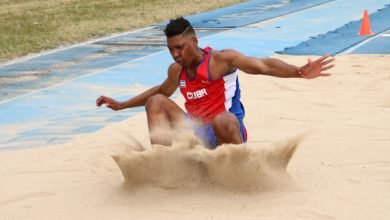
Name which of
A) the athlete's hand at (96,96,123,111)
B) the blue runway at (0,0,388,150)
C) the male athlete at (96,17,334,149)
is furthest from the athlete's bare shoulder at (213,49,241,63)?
the blue runway at (0,0,388,150)

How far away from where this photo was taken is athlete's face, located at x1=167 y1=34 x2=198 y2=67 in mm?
5473

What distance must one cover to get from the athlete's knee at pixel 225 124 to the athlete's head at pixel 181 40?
0.48 metres

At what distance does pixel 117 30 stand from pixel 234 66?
1147 cm

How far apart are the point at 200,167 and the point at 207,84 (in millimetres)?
615

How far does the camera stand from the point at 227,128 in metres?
5.43

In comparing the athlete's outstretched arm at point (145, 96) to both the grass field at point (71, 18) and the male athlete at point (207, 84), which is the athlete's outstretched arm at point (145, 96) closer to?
the male athlete at point (207, 84)

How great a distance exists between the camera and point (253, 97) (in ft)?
30.5

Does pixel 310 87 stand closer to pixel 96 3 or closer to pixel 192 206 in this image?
pixel 192 206

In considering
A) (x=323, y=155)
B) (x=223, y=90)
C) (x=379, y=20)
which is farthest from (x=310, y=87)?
(x=379, y=20)

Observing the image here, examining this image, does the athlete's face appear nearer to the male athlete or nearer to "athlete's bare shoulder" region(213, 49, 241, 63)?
the male athlete

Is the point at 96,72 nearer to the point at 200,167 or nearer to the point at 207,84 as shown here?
the point at 207,84

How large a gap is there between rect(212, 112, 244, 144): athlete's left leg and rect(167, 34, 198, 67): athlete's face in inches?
18.9

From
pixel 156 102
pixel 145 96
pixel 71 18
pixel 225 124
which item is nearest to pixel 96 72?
pixel 145 96

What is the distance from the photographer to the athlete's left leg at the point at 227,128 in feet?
17.8
